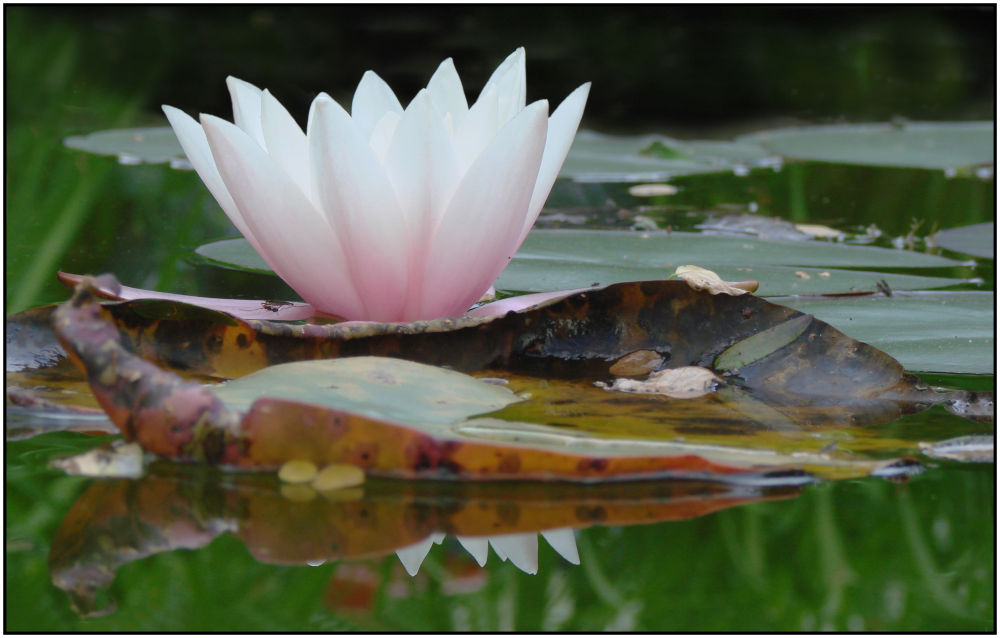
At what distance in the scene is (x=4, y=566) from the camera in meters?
0.63

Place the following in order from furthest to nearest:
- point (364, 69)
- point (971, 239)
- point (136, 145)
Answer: point (364, 69), point (136, 145), point (971, 239)

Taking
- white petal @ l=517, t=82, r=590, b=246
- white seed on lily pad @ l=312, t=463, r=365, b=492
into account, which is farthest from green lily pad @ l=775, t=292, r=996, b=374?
white seed on lily pad @ l=312, t=463, r=365, b=492

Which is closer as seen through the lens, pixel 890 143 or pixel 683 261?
pixel 683 261

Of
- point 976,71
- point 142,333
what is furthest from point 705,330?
point 976,71

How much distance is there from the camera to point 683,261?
1.50 m

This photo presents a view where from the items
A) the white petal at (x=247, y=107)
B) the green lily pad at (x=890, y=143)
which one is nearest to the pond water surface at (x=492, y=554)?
the white petal at (x=247, y=107)

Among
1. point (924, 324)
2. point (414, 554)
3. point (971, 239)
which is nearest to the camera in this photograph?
point (414, 554)

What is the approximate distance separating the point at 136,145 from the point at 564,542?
2.21 meters

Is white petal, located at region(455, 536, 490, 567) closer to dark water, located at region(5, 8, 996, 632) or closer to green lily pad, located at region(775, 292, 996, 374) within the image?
dark water, located at region(5, 8, 996, 632)

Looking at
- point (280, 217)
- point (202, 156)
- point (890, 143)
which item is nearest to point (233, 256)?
point (202, 156)

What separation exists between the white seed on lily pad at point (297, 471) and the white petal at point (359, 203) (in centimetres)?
26

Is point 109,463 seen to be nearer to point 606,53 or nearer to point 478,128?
point 478,128

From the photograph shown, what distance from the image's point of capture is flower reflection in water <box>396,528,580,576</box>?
64cm

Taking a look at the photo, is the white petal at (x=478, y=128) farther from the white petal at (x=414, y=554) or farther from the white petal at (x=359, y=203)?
the white petal at (x=414, y=554)
